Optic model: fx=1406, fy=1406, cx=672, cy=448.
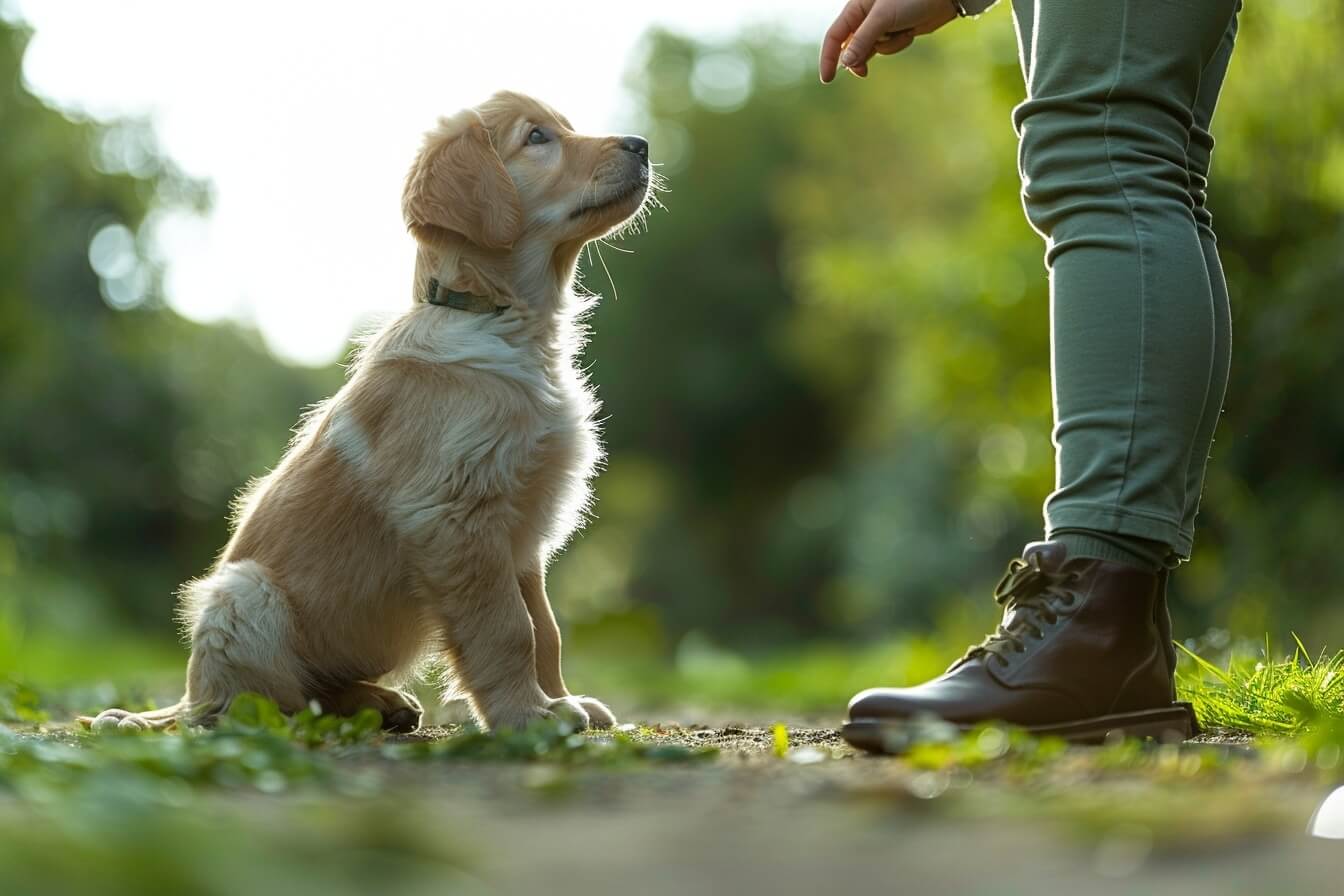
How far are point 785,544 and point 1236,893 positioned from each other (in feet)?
83.7

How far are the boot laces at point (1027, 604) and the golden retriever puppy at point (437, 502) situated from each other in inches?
41.0

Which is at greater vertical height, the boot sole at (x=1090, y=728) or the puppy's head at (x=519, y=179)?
the puppy's head at (x=519, y=179)

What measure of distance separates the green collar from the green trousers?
1.46 m

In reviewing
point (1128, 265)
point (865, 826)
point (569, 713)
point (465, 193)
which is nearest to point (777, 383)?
point (465, 193)

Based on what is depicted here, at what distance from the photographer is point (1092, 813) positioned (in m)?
1.54

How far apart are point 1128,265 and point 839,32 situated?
3.84 ft

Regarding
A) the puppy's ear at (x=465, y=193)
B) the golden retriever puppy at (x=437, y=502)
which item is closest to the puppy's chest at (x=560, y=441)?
the golden retriever puppy at (x=437, y=502)

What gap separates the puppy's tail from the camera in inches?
128

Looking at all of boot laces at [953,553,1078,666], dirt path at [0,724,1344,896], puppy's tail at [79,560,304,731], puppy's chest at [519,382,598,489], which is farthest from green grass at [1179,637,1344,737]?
puppy's tail at [79,560,304,731]

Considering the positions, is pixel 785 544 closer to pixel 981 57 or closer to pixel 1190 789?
pixel 981 57

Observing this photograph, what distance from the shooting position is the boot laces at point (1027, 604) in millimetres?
2637

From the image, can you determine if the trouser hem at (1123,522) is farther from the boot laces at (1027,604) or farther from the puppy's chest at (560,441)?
the puppy's chest at (560,441)

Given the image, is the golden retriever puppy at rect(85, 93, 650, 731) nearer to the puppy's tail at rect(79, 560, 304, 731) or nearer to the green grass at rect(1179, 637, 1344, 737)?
the puppy's tail at rect(79, 560, 304, 731)

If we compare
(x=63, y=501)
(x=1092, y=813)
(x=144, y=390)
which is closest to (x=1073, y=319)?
(x=1092, y=813)
